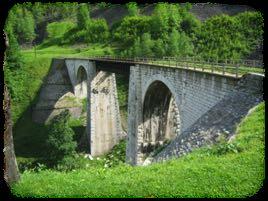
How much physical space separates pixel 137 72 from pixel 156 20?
149 feet

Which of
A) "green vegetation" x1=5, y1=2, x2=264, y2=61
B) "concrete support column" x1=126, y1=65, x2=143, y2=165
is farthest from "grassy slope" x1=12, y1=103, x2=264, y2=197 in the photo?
"green vegetation" x1=5, y1=2, x2=264, y2=61

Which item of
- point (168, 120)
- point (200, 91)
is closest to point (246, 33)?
point (168, 120)

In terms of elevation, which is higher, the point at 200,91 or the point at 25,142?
the point at 200,91

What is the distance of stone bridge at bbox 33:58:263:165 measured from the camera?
62.8 feet

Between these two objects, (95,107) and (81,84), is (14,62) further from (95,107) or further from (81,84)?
(95,107)

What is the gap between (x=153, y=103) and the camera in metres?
38.9

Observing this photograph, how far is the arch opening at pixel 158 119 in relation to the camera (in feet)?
125

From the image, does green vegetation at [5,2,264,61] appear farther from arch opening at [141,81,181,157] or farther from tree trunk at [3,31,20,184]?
tree trunk at [3,31,20,184]

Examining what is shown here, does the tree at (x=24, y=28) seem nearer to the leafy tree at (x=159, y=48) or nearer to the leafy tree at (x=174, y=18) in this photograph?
the leafy tree at (x=174, y=18)

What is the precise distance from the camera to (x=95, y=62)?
174ft

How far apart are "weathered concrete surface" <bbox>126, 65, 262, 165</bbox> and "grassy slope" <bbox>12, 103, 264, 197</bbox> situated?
171 inches

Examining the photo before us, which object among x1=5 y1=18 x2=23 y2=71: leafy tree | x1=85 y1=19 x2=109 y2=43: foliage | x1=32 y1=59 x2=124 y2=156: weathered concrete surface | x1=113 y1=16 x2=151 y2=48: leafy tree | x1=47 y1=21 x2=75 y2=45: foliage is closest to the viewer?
x1=32 y1=59 x2=124 y2=156: weathered concrete surface

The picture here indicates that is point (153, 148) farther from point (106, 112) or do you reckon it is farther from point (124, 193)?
point (124, 193)

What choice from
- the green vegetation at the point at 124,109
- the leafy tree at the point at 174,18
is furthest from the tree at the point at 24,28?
the leafy tree at the point at 174,18
